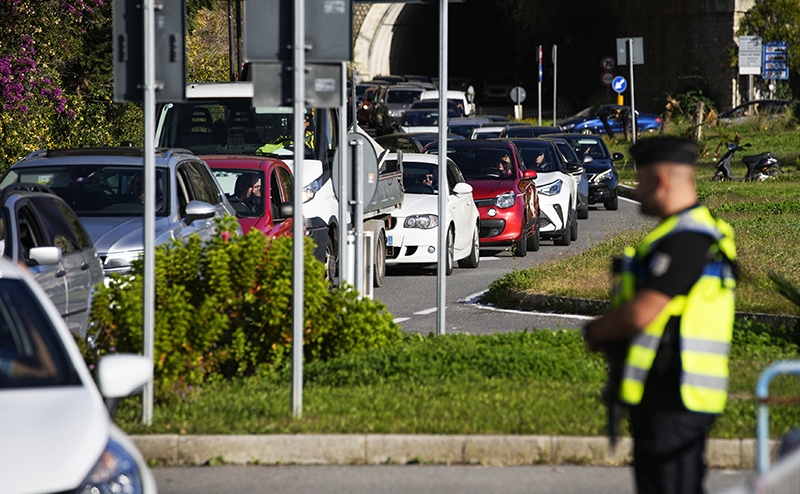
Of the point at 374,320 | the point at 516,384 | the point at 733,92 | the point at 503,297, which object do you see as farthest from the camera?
the point at 733,92

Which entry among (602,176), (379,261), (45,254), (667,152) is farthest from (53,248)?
(602,176)

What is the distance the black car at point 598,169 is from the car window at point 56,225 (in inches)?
747

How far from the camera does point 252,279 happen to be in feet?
29.0

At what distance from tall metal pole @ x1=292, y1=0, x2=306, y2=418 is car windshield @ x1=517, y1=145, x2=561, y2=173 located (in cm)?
1527

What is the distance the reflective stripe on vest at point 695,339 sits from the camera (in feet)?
14.5

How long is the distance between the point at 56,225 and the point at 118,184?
2.61 meters

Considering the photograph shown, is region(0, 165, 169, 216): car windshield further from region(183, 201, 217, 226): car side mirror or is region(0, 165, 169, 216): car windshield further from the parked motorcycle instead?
the parked motorcycle

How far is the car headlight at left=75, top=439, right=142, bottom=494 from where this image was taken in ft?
14.1

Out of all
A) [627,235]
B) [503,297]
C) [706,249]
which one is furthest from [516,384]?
[627,235]

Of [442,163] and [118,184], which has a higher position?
[442,163]

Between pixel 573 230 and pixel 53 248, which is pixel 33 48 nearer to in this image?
pixel 573 230

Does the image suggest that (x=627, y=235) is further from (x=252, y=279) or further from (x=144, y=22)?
(x=144, y=22)

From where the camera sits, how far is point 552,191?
72.1 feet

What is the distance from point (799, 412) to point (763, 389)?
11.6ft
